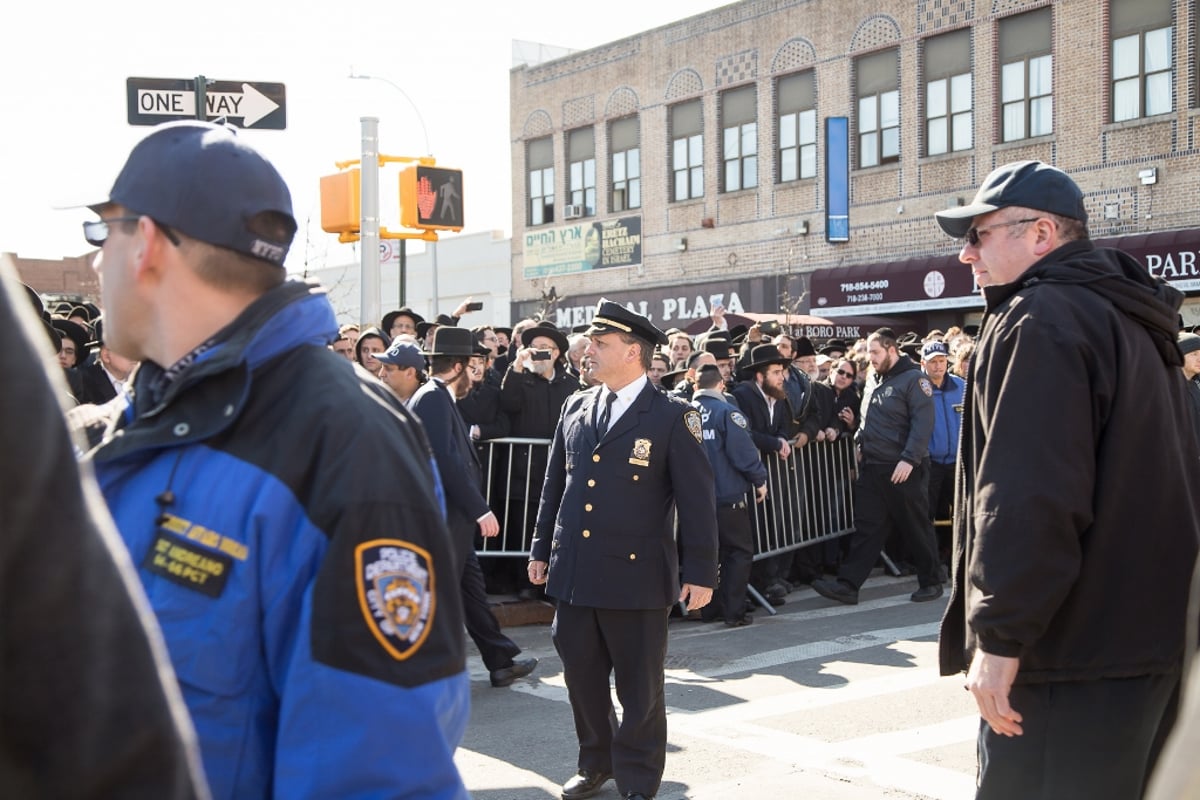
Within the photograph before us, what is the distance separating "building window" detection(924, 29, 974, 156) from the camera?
2755 centimetres

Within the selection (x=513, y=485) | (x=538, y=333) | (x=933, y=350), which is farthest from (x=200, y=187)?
(x=933, y=350)

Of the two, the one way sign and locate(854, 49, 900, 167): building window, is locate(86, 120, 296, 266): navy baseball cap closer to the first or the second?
the one way sign

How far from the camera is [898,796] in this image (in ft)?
19.4

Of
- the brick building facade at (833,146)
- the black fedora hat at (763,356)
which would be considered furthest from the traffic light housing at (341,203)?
the brick building facade at (833,146)

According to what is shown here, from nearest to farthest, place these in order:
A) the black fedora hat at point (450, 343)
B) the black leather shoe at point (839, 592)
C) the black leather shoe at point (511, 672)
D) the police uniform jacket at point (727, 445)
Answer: the black leather shoe at point (511, 672)
the black fedora hat at point (450, 343)
the police uniform jacket at point (727, 445)
the black leather shoe at point (839, 592)

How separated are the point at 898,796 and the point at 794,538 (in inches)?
248

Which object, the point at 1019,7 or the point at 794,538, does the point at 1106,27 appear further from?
the point at 794,538

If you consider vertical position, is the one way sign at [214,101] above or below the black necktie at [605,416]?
above

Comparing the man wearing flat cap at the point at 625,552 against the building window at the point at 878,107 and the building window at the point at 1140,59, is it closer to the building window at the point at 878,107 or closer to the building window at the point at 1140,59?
the building window at the point at 1140,59

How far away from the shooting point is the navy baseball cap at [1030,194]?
379 centimetres

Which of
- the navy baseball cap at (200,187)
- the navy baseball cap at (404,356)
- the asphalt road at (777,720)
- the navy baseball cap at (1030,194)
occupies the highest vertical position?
the navy baseball cap at (1030,194)

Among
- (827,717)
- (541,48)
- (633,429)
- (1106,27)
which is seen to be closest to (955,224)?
(633,429)

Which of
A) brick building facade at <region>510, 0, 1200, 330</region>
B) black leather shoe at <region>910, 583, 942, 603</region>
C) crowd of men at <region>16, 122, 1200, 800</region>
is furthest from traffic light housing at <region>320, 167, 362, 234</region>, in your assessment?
brick building facade at <region>510, 0, 1200, 330</region>

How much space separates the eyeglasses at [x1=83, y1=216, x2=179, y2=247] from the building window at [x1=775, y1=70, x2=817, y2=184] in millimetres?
29214
